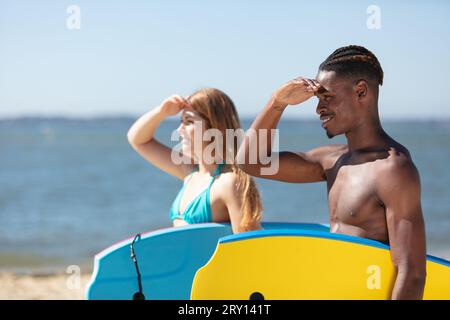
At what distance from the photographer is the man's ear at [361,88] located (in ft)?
7.94

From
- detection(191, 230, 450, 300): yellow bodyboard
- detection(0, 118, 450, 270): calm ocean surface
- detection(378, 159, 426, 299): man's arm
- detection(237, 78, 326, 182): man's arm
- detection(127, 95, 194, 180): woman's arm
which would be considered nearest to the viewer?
detection(378, 159, 426, 299): man's arm

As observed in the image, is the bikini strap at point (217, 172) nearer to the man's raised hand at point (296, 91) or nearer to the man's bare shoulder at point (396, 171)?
the man's raised hand at point (296, 91)

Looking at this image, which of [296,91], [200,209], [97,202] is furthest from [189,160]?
[97,202]

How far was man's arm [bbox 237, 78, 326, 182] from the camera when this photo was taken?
2.50m

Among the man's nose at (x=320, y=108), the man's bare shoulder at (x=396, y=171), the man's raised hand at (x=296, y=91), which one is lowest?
the man's bare shoulder at (x=396, y=171)

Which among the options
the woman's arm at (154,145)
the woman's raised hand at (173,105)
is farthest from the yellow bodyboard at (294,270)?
the woman's arm at (154,145)

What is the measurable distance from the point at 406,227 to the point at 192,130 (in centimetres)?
157

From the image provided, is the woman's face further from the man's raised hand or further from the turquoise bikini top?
the man's raised hand

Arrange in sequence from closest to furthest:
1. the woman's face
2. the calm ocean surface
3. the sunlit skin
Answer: the sunlit skin, the woman's face, the calm ocean surface

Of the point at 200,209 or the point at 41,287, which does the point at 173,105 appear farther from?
the point at 41,287

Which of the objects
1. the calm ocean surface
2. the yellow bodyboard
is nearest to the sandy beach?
the calm ocean surface

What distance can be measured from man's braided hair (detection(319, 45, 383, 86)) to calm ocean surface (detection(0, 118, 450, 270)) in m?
6.11
